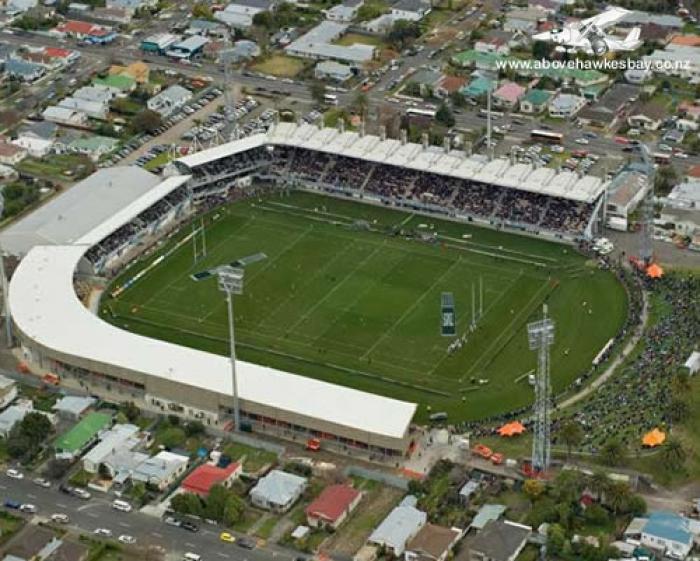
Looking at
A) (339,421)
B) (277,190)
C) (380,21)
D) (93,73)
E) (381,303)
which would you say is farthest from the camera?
(380,21)

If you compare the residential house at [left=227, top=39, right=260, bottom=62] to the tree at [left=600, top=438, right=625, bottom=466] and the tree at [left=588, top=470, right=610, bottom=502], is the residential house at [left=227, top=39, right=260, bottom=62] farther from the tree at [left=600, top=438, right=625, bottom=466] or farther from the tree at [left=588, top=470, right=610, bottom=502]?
the tree at [left=588, top=470, right=610, bottom=502]

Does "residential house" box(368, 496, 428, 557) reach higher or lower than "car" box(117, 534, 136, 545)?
higher

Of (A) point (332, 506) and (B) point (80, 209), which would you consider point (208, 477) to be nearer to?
(A) point (332, 506)

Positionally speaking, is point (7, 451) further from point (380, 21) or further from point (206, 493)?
point (380, 21)

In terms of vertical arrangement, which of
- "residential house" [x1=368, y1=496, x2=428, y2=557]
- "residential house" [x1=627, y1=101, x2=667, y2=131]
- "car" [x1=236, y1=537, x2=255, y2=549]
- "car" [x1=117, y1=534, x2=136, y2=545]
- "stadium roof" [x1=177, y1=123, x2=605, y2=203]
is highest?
"stadium roof" [x1=177, y1=123, x2=605, y2=203]

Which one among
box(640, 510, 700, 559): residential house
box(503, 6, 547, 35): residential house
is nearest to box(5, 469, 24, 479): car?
box(640, 510, 700, 559): residential house

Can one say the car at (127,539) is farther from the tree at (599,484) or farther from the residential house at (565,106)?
the residential house at (565,106)

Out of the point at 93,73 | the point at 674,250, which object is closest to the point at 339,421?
the point at 674,250
